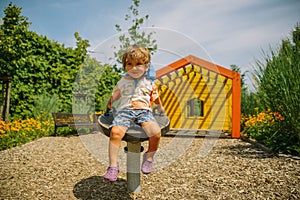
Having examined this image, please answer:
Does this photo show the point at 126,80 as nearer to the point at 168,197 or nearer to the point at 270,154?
the point at 168,197

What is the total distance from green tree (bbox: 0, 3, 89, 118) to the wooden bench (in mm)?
986

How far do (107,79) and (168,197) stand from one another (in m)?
6.60

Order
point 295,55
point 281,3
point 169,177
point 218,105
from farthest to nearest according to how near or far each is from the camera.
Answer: point 218,105 → point 281,3 → point 295,55 → point 169,177

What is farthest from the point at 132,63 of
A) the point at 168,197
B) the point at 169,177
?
the point at 169,177

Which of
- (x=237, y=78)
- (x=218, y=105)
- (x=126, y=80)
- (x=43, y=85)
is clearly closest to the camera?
(x=126, y=80)

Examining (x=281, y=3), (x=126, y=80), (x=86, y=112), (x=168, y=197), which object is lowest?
(x=168, y=197)

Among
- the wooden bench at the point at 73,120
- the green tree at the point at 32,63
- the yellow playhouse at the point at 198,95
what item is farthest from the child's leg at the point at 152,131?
the yellow playhouse at the point at 198,95

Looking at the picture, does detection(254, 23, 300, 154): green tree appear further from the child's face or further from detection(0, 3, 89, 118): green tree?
detection(0, 3, 89, 118): green tree

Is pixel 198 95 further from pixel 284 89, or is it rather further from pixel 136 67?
pixel 136 67

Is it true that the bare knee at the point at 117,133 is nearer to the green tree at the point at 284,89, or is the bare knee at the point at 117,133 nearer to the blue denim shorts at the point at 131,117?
the blue denim shorts at the point at 131,117

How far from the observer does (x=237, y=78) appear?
7.66 meters

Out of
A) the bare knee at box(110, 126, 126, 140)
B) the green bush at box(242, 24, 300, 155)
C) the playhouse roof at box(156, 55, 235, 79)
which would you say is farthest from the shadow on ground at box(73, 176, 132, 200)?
the playhouse roof at box(156, 55, 235, 79)

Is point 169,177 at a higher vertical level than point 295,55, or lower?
lower

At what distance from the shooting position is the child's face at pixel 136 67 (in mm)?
2365
